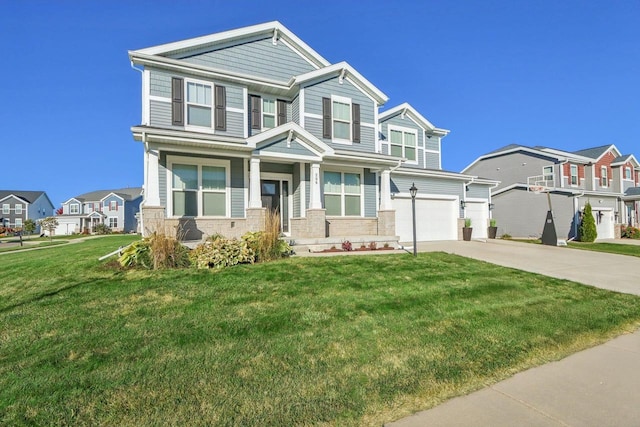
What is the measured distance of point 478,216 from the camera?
18016mm

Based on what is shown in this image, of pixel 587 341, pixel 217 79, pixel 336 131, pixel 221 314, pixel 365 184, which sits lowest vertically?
pixel 587 341

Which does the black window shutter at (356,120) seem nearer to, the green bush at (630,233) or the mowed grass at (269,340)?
the mowed grass at (269,340)

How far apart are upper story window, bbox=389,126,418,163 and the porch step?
646 cm

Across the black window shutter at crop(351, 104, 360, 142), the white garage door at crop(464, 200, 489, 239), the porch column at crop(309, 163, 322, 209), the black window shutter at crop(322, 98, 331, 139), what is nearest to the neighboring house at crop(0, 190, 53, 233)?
the black window shutter at crop(322, 98, 331, 139)

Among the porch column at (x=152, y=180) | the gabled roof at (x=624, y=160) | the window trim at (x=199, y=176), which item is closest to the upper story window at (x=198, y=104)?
the window trim at (x=199, y=176)

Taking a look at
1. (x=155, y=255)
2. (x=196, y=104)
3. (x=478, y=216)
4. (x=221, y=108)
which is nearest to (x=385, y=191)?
(x=221, y=108)

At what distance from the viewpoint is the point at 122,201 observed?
1914 inches

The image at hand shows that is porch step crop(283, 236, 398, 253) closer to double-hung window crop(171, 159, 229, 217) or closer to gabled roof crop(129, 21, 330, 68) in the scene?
double-hung window crop(171, 159, 229, 217)

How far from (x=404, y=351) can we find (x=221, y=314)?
8.22 feet

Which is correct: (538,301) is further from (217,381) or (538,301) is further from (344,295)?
(217,381)

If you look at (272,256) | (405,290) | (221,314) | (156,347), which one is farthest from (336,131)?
(156,347)

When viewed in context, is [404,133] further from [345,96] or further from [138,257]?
[138,257]

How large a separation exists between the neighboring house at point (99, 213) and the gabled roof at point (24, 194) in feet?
20.8

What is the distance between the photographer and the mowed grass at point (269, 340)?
260cm
